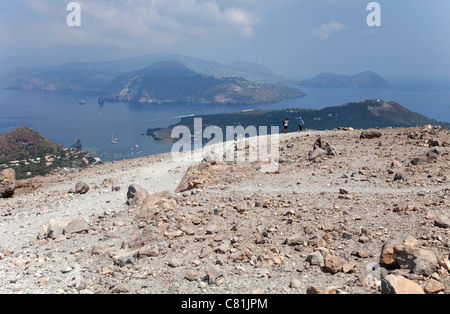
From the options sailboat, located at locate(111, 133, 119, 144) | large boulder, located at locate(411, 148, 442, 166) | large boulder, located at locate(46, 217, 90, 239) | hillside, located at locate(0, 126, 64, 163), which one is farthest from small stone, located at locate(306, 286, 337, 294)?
sailboat, located at locate(111, 133, 119, 144)

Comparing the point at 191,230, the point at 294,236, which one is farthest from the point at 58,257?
the point at 294,236

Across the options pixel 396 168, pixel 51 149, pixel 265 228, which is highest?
pixel 396 168

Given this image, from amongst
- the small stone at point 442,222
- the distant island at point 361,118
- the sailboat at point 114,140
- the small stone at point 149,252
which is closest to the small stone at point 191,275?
the small stone at point 149,252

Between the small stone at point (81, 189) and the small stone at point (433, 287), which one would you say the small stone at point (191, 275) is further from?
the small stone at point (81, 189)

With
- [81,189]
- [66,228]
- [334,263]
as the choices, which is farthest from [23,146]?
[334,263]

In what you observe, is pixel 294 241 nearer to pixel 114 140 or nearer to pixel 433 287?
pixel 433 287

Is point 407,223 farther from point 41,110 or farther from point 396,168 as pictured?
point 41,110

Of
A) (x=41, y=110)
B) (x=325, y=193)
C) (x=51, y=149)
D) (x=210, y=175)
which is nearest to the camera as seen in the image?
(x=325, y=193)
